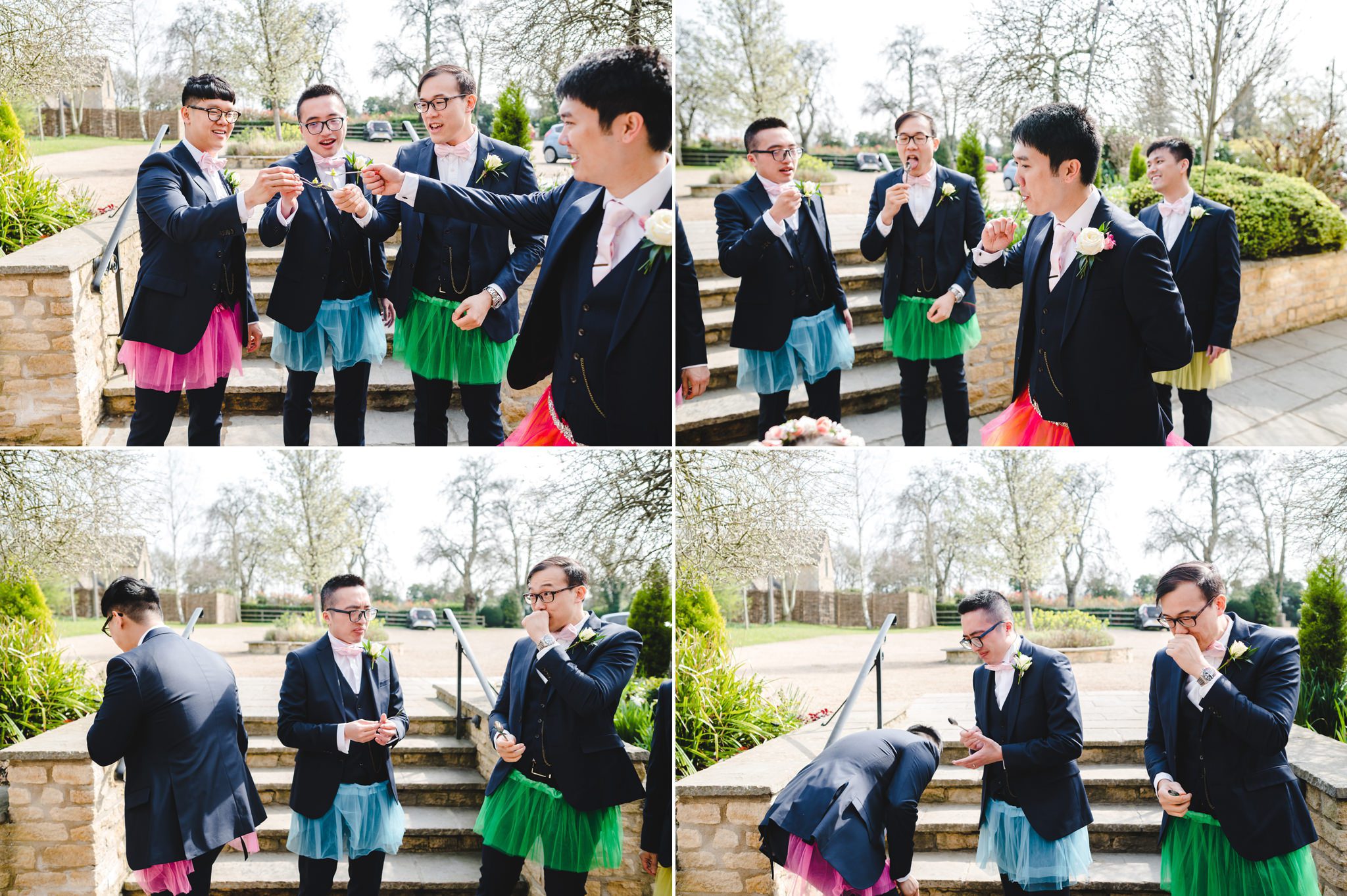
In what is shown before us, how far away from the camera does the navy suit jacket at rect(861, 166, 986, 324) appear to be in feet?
13.1

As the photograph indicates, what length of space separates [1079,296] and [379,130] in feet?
8.80

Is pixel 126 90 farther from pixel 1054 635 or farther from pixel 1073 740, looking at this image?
pixel 1054 635

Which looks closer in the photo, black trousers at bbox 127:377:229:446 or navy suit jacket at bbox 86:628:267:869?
navy suit jacket at bbox 86:628:267:869

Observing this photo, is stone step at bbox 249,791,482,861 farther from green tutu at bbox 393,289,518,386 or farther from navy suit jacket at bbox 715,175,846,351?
navy suit jacket at bbox 715,175,846,351

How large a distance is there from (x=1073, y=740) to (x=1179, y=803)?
1.43ft

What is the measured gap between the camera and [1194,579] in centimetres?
388

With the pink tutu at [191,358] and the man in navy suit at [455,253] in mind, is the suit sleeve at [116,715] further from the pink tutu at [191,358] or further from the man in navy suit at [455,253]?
the man in navy suit at [455,253]

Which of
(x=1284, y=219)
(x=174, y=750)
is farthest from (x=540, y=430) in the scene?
(x=1284, y=219)

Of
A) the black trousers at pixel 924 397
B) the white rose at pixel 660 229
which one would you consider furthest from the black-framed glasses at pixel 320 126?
the black trousers at pixel 924 397

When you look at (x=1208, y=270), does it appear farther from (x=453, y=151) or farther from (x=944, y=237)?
(x=453, y=151)

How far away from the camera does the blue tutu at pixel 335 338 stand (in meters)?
3.98

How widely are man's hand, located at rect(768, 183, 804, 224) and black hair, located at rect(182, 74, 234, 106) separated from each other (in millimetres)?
2107

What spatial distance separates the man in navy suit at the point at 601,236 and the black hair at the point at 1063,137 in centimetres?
137

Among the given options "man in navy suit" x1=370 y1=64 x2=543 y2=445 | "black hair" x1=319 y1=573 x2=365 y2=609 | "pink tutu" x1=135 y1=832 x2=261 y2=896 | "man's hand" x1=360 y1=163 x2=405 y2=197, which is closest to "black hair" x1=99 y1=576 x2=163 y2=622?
"black hair" x1=319 y1=573 x2=365 y2=609
